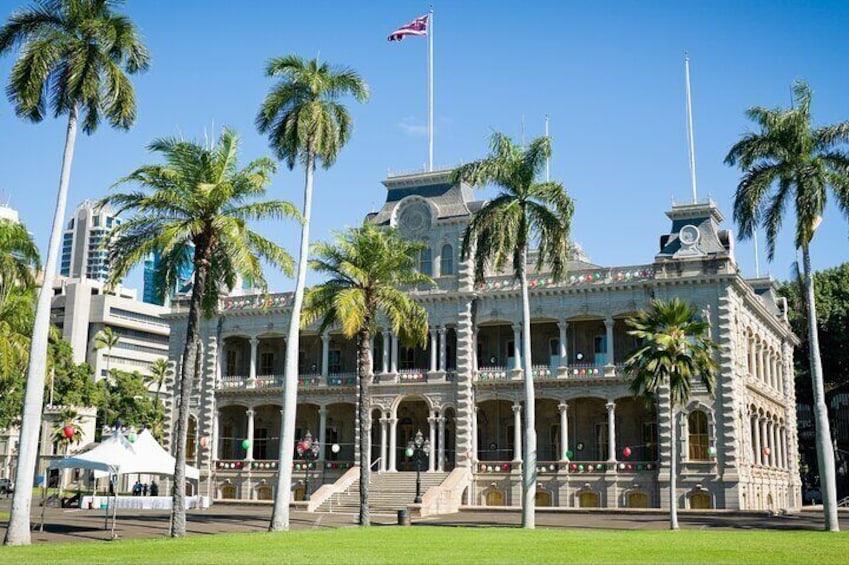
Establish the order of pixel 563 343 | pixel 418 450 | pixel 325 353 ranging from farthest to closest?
pixel 325 353 → pixel 563 343 → pixel 418 450

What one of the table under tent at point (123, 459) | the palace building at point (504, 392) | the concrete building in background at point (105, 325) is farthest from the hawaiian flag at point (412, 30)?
the concrete building in background at point (105, 325)

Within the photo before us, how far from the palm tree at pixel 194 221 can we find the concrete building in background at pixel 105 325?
90.5 m

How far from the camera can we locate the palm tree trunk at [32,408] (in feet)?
82.4

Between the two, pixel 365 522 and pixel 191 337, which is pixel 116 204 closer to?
pixel 191 337

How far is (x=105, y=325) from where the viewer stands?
126500 mm

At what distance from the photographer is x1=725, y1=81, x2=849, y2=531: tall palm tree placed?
119 ft

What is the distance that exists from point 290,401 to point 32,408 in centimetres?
954

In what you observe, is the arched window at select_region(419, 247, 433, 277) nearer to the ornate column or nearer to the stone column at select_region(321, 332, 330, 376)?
the stone column at select_region(321, 332, 330, 376)

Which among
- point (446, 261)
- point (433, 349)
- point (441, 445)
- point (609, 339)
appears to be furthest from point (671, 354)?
point (446, 261)

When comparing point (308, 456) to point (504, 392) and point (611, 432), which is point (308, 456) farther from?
point (611, 432)

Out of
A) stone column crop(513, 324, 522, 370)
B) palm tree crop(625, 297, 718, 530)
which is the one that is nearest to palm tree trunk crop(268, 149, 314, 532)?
palm tree crop(625, 297, 718, 530)

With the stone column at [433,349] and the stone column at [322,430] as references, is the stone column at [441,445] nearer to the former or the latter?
the stone column at [433,349]

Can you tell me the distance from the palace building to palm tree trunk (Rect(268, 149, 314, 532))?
13256 mm

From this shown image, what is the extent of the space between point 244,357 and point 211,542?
122ft
